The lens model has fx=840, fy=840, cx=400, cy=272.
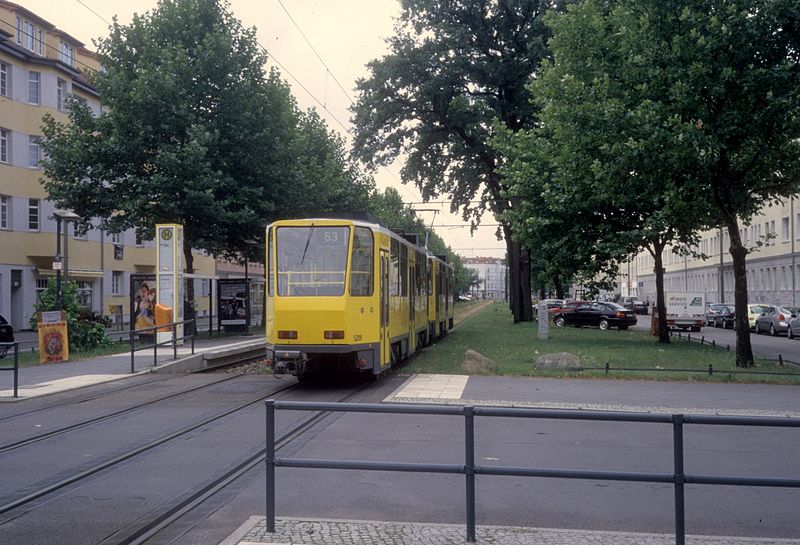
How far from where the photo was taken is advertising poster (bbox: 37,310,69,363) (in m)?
21.7

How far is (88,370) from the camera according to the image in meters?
19.6

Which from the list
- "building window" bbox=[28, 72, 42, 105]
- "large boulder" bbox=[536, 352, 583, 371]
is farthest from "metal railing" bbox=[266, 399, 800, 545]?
"building window" bbox=[28, 72, 42, 105]

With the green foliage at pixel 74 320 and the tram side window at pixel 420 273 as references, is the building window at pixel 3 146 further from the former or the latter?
the tram side window at pixel 420 273

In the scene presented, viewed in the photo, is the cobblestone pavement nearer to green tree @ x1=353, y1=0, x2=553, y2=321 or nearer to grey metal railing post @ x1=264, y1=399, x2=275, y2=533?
grey metal railing post @ x1=264, y1=399, x2=275, y2=533

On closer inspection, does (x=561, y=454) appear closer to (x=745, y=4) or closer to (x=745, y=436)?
(x=745, y=436)

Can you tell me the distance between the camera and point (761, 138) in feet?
61.6

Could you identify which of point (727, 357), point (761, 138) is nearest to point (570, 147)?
point (761, 138)

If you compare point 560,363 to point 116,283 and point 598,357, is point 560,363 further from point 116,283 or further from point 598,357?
point 116,283

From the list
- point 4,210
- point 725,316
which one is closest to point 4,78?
point 4,210

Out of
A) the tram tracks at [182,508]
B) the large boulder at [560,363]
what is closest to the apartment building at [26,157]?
the large boulder at [560,363]

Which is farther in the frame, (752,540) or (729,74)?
(729,74)

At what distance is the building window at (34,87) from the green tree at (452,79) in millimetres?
17571

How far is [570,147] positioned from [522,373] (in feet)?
24.9

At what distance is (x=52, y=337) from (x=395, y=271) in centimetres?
987
